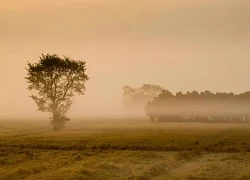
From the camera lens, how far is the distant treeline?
446ft

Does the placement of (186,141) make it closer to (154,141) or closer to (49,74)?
(154,141)

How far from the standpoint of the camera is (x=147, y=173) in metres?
39.4

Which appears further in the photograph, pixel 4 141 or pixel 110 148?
pixel 4 141

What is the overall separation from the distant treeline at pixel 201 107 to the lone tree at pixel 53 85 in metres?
47.0

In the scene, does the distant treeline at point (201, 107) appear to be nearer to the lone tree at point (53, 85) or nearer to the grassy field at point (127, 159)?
the lone tree at point (53, 85)

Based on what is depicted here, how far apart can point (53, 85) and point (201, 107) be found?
64.3 meters

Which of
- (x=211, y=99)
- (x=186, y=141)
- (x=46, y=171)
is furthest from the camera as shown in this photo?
(x=211, y=99)

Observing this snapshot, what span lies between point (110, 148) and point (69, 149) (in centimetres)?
638

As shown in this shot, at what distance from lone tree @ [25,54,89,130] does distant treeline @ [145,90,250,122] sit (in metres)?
47.0

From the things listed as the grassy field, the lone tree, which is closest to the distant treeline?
the lone tree

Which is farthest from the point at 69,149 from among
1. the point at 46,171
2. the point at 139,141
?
the point at 46,171

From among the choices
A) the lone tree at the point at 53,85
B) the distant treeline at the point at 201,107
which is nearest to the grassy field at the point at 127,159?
the lone tree at the point at 53,85

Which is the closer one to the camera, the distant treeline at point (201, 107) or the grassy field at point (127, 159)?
the grassy field at point (127, 159)

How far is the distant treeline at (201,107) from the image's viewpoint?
13588 cm
